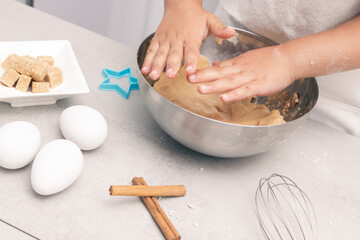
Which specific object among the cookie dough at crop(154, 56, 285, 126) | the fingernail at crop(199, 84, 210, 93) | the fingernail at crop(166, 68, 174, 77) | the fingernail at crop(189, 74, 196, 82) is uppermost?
the fingernail at crop(199, 84, 210, 93)

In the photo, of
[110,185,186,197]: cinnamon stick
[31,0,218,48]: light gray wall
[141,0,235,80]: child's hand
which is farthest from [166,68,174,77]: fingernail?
[31,0,218,48]: light gray wall

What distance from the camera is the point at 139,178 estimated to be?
745mm

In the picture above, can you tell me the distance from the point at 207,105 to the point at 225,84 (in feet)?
0.43

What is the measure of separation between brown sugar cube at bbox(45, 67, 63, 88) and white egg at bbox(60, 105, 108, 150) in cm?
14

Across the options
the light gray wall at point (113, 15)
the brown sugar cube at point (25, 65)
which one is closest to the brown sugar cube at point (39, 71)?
the brown sugar cube at point (25, 65)

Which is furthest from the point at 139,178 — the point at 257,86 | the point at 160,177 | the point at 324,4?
the point at 324,4

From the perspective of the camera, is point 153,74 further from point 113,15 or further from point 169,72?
point 113,15

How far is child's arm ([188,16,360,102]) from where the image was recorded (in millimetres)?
789

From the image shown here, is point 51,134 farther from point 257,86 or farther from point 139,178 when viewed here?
point 257,86

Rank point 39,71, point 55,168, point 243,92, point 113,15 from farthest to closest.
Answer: point 113,15, point 39,71, point 243,92, point 55,168

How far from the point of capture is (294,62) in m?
0.82

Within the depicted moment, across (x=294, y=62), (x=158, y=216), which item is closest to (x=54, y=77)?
(x=158, y=216)

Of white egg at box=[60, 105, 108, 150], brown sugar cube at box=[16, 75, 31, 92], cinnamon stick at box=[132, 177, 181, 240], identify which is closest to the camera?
cinnamon stick at box=[132, 177, 181, 240]

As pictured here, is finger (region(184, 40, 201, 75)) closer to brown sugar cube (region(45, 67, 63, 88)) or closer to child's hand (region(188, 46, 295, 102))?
child's hand (region(188, 46, 295, 102))
